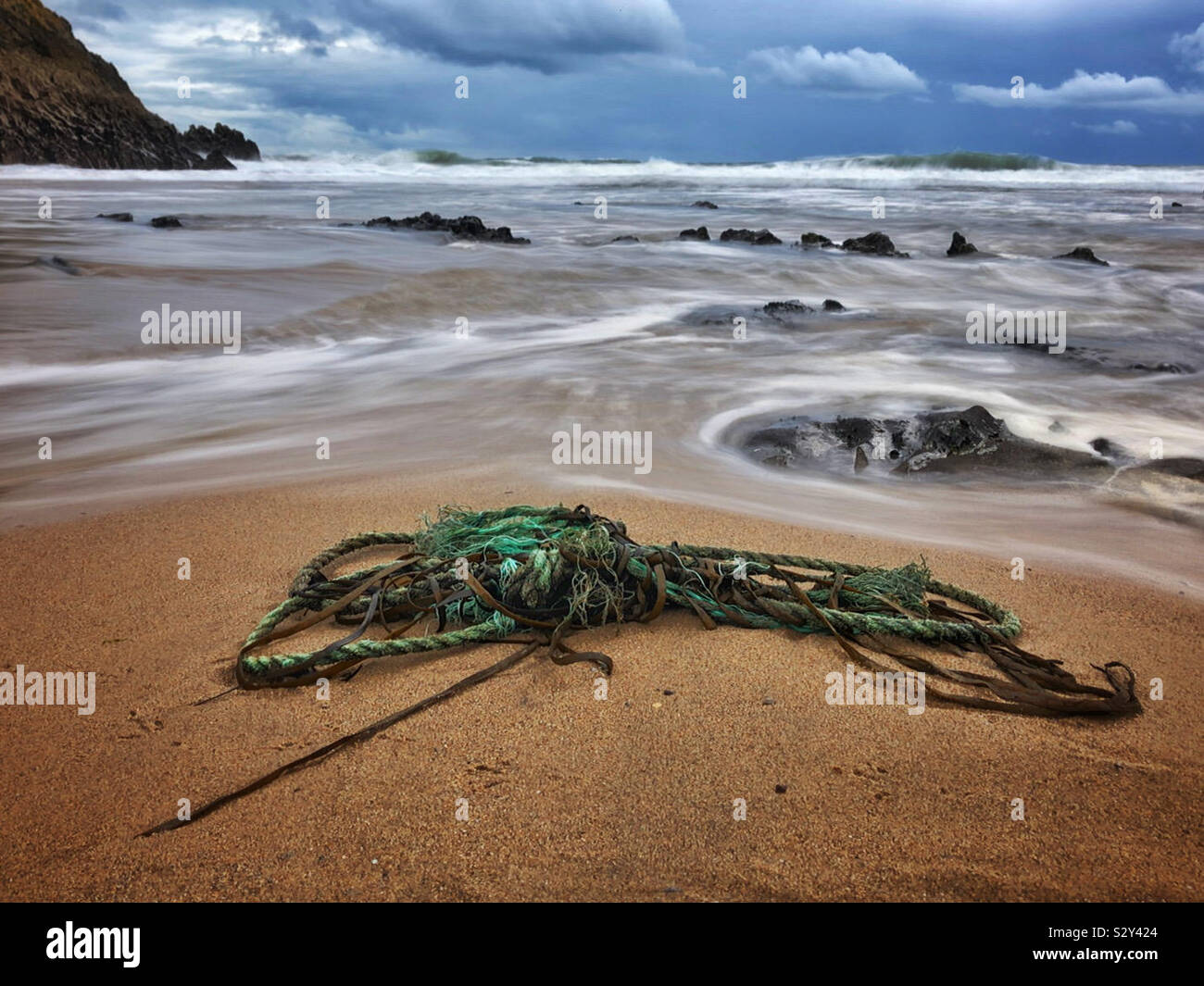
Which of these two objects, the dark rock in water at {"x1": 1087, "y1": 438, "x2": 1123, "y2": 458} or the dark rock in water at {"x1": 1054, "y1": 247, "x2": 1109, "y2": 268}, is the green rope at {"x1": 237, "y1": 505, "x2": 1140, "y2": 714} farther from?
the dark rock in water at {"x1": 1054, "y1": 247, "x2": 1109, "y2": 268}

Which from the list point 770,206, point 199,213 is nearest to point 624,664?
point 199,213

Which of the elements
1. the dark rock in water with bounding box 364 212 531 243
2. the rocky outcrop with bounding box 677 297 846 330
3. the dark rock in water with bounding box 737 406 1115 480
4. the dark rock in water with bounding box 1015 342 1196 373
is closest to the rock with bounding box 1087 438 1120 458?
the dark rock in water with bounding box 737 406 1115 480

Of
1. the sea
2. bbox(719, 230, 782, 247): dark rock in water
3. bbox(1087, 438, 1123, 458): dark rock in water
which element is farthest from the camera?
bbox(719, 230, 782, 247): dark rock in water

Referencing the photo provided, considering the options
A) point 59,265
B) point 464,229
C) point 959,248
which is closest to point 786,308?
point 959,248

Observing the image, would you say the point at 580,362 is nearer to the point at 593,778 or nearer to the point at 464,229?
the point at 593,778

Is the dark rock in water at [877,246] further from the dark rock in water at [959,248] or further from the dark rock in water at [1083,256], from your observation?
the dark rock in water at [1083,256]

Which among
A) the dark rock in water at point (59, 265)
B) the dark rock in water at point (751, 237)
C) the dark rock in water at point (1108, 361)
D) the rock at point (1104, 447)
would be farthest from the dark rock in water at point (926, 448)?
the dark rock in water at point (751, 237)

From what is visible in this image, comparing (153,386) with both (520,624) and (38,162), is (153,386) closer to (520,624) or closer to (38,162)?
(520,624)

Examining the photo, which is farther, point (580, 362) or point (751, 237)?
point (751, 237)
